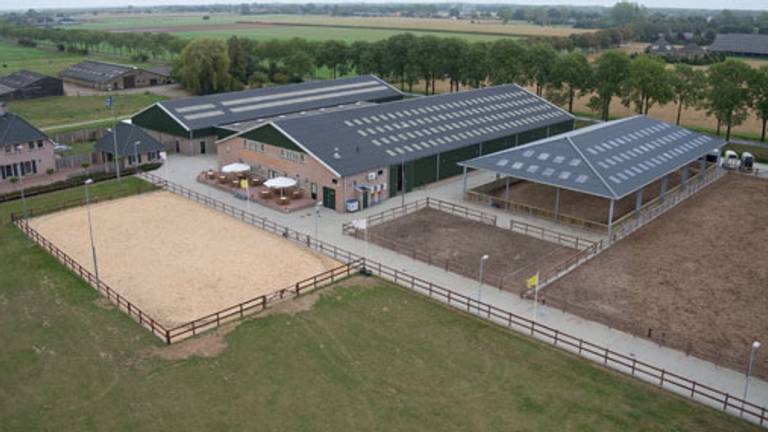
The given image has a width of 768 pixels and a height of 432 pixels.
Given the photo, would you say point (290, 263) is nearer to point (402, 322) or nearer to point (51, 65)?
point (402, 322)

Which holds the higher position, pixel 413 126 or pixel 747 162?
pixel 413 126

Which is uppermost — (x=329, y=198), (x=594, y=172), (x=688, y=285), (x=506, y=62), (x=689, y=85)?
(x=506, y=62)

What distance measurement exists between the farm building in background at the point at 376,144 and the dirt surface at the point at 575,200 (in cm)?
666

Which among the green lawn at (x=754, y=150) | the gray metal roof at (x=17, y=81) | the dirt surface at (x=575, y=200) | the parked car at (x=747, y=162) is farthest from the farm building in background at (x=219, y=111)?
the parked car at (x=747, y=162)

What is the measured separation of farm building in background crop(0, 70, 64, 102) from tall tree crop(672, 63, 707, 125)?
311ft

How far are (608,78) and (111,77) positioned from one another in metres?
84.5

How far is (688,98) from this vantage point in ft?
252

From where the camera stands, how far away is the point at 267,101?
74750mm

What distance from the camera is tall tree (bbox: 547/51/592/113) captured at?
3334 inches

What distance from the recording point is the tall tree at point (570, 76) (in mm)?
84688

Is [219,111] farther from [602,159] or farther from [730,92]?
[730,92]

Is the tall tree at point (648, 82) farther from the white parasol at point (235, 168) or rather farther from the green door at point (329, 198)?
the white parasol at point (235, 168)

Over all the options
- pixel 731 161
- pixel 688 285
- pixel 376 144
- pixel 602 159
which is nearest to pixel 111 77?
pixel 376 144

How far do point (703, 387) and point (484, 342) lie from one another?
31.2ft
